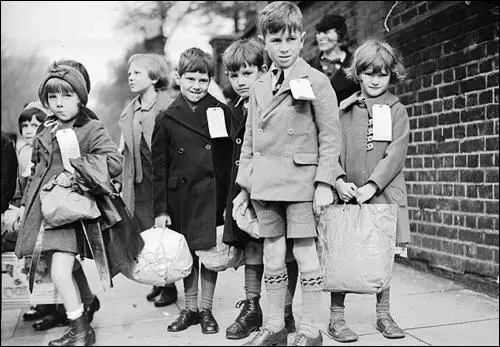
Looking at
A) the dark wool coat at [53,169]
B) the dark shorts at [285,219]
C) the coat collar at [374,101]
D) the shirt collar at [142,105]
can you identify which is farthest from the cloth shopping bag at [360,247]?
the shirt collar at [142,105]

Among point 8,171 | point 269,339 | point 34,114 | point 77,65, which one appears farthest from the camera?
point 34,114

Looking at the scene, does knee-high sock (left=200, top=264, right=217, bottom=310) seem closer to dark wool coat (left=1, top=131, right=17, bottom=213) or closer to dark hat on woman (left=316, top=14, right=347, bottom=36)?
dark wool coat (left=1, top=131, right=17, bottom=213)

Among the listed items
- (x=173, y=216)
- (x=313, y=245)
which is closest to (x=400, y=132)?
(x=313, y=245)

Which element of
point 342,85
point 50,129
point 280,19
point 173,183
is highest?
point 280,19

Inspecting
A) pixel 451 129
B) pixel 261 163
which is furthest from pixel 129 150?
pixel 451 129

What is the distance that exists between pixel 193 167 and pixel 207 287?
79 cm

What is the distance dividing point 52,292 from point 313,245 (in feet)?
5.83

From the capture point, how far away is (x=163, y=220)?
3830 millimetres

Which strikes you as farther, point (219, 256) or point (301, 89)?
point (219, 256)

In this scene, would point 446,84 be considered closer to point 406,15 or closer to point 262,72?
point 406,15

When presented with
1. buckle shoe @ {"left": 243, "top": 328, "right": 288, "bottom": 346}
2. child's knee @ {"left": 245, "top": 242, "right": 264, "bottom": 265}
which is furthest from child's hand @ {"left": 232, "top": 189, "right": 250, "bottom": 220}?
buckle shoe @ {"left": 243, "top": 328, "right": 288, "bottom": 346}

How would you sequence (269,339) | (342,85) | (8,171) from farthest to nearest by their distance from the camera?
(342,85)
(8,171)
(269,339)

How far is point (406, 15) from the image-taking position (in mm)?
5723

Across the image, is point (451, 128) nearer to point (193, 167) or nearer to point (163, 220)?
point (193, 167)
